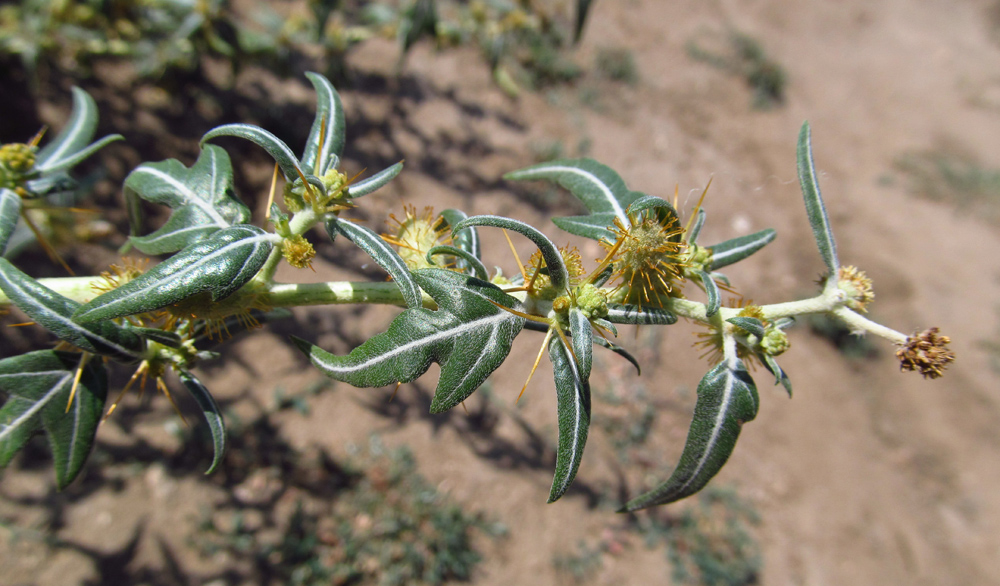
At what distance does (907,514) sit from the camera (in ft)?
18.4

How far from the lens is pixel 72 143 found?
1780 mm

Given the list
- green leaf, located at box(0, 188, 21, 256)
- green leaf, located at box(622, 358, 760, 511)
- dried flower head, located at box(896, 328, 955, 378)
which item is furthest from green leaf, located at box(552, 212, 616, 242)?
green leaf, located at box(0, 188, 21, 256)

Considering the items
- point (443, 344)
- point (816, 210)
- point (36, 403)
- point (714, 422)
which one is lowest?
point (36, 403)

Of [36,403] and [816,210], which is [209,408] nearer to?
[36,403]

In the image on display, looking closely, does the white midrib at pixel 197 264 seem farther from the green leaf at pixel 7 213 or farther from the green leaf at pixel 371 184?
the green leaf at pixel 7 213

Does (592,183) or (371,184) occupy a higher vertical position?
(592,183)

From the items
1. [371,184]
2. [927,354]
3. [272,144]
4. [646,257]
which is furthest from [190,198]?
[927,354]

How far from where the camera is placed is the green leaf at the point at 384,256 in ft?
3.77

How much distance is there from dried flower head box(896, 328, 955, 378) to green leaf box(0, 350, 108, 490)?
204cm

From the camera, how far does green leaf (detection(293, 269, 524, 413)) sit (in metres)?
1.09

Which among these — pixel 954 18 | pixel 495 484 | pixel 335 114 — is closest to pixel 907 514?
pixel 495 484

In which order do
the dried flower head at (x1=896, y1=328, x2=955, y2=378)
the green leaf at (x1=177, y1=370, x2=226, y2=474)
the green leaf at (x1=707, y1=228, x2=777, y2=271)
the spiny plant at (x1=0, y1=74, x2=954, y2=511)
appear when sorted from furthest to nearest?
the green leaf at (x1=707, y1=228, x2=777, y2=271) → the green leaf at (x1=177, y1=370, x2=226, y2=474) → the dried flower head at (x1=896, y1=328, x2=955, y2=378) → the spiny plant at (x1=0, y1=74, x2=954, y2=511)

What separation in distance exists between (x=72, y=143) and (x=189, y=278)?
1.22m

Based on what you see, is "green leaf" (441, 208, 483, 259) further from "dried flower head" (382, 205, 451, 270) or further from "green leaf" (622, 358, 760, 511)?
"green leaf" (622, 358, 760, 511)
